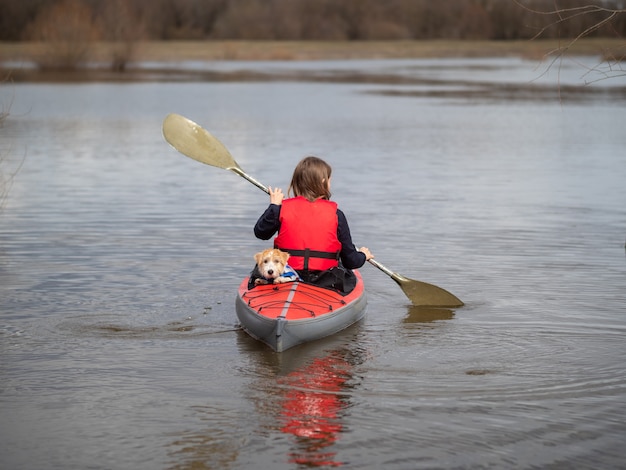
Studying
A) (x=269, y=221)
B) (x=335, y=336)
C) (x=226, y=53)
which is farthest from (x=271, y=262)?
(x=226, y=53)

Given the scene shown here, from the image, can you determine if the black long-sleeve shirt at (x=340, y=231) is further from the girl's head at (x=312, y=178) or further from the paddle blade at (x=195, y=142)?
the paddle blade at (x=195, y=142)

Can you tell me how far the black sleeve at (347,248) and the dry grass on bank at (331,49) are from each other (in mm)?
39258

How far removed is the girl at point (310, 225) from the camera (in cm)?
696

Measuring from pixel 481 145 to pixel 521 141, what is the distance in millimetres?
1011

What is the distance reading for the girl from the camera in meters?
6.96

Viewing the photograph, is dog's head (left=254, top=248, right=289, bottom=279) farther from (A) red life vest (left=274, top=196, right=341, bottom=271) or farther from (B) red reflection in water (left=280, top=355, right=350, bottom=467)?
(B) red reflection in water (left=280, top=355, right=350, bottom=467)

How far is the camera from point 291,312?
653cm

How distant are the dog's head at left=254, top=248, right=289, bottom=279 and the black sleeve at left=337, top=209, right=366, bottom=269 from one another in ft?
1.47

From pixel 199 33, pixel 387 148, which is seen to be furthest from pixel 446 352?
pixel 199 33

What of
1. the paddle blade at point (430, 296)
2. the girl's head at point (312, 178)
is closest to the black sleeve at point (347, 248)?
the girl's head at point (312, 178)

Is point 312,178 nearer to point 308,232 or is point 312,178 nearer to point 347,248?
point 308,232

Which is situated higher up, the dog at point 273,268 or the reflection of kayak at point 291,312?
the dog at point 273,268

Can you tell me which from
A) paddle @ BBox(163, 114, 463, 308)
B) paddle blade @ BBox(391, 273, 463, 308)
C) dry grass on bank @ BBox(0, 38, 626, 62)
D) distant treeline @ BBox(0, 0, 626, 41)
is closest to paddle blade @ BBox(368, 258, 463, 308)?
paddle blade @ BBox(391, 273, 463, 308)

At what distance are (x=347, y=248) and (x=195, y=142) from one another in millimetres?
2268
